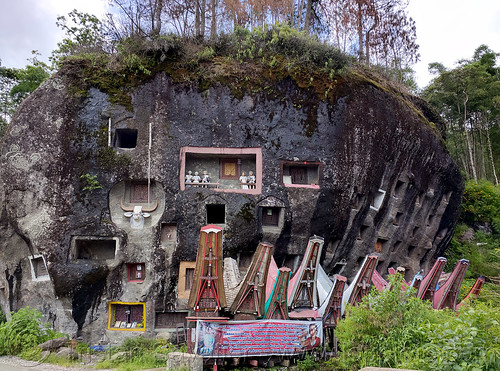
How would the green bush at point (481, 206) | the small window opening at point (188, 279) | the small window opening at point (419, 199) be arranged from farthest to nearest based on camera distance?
the green bush at point (481, 206) < the small window opening at point (419, 199) < the small window opening at point (188, 279)

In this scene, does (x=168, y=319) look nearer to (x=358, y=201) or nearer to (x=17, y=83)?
(x=358, y=201)

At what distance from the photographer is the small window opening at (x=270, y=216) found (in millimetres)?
16016

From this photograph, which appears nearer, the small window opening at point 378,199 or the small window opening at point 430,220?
the small window opening at point 378,199

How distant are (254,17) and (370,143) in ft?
33.7

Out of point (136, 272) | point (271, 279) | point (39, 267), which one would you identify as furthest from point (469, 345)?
point (39, 267)

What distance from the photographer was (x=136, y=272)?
599 inches

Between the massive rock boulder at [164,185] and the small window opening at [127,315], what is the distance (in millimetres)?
40

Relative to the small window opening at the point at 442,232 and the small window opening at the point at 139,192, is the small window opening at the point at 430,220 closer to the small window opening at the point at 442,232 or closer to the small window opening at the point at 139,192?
the small window opening at the point at 442,232

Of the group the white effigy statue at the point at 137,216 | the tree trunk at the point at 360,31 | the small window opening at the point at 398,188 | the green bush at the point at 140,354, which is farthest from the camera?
the tree trunk at the point at 360,31

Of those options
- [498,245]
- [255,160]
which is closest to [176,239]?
[255,160]

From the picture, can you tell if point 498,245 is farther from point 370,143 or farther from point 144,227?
point 144,227

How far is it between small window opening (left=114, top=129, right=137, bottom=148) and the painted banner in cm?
813

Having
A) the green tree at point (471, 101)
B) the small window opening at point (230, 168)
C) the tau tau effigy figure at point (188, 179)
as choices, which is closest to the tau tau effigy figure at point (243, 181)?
the small window opening at point (230, 168)

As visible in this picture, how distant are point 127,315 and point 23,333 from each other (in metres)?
3.33
